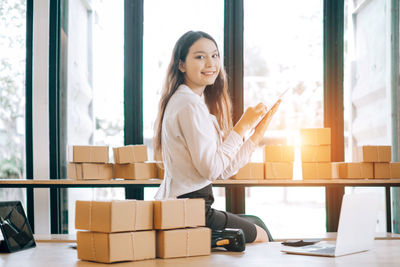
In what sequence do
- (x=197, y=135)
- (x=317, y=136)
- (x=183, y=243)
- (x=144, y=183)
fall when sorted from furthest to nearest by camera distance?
(x=317, y=136), (x=144, y=183), (x=197, y=135), (x=183, y=243)

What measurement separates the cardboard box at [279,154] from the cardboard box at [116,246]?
196cm

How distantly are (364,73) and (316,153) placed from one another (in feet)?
3.13

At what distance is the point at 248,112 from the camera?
2.20 meters

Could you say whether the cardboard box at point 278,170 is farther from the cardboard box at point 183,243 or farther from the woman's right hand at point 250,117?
the cardboard box at point 183,243

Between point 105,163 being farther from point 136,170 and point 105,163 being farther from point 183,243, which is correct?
point 183,243

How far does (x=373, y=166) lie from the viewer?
3.75 metres

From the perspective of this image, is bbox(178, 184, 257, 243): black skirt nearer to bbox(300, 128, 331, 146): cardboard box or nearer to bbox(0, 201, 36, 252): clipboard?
bbox(0, 201, 36, 252): clipboard

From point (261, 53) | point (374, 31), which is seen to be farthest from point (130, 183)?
point (374, 31)

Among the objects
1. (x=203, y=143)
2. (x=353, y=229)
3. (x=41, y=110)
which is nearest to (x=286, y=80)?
(x=41, y=110)

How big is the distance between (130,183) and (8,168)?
43.2 inches

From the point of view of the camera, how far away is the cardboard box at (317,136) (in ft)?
12.1

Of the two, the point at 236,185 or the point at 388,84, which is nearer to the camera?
the point at 236,185

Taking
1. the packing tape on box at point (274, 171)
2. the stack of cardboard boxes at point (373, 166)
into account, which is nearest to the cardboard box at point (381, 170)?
the stack of cardboard boxes at point (373, 166)

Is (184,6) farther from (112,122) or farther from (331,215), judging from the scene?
(331,215)
